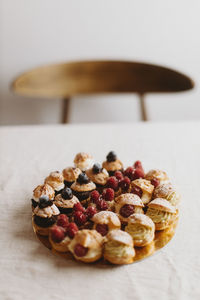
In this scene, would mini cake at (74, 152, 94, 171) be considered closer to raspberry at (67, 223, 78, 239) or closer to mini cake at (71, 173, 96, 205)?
mini cake at (71, 173, 96, 205)

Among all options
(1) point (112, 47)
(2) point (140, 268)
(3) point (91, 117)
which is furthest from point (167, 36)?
(2) point (140, 268)

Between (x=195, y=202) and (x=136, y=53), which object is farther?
(x=136, y=53)

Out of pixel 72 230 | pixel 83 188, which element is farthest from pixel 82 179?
pixel 72 230

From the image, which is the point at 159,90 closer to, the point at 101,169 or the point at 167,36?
the point at 167,36

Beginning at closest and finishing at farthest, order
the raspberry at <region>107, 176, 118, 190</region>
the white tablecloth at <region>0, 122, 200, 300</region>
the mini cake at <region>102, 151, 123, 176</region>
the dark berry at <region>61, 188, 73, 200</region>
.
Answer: the white tablecloth at <region>0, 122, 200, 300</region> < the dark berry at <region>61, 188, 73, 200</region> < the raspberry at <region>107, 176, 118, 190</region> < the mini cake at <region>102, 151, 123, 176</region>

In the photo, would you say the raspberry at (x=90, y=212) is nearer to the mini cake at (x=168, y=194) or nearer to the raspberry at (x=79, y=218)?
the raspberry at (x=79, y=218)

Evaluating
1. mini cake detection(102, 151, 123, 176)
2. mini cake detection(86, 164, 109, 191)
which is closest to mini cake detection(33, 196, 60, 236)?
mini cake detection(86, 164, 109, 191)

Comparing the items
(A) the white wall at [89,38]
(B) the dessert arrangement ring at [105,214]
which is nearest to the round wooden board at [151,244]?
(B) the dessert arrangement ring at [105,214]
